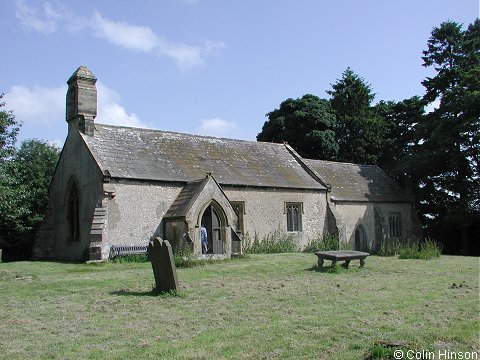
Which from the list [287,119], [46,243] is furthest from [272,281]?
[287,119]

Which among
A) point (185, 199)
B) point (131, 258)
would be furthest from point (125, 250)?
point (185, 199)

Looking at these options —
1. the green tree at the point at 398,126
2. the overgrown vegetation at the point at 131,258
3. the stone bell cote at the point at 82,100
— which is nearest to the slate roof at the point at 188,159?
the stone bell cote at the point at 82,100

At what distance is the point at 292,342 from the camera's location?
8.10 metres

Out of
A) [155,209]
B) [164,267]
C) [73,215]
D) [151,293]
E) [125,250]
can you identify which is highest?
[155,209]

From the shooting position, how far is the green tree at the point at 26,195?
2827 cm

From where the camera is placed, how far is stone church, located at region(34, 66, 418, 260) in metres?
23.2

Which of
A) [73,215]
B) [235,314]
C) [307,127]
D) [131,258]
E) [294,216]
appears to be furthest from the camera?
[307,127]

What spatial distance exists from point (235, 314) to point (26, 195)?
22.9 m

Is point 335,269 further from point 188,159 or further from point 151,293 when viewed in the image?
point 188,159

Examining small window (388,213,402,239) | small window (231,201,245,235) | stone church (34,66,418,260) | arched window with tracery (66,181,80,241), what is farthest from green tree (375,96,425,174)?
arched window with tracery (66,181,80,241)

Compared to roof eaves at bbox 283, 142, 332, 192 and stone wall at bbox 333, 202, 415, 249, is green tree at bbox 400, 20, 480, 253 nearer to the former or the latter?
stone wall at bbox 333, 202, 415, 249

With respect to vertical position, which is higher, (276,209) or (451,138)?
(451,138)

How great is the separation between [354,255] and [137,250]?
10.0 meters

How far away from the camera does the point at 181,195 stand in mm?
24688
